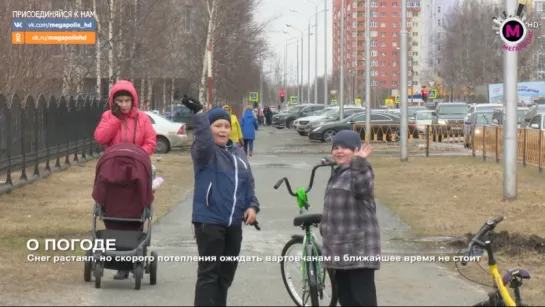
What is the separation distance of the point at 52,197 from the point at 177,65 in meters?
39.7

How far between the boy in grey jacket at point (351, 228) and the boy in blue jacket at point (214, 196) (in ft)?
2.57

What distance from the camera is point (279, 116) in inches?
3125

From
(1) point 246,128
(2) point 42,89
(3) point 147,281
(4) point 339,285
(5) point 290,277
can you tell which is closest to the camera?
(4) point 339,285

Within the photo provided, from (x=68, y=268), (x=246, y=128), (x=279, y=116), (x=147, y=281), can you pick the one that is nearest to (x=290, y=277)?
(x=147, y=281)

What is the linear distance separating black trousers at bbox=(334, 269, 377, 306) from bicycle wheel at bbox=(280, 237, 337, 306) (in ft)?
1.54

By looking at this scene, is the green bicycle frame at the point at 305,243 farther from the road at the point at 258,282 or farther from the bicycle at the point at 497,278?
the bicycle at the point at 497,278

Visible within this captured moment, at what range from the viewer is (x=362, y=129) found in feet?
152

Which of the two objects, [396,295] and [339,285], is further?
[396,295]

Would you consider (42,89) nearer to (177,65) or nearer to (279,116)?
(177,65)

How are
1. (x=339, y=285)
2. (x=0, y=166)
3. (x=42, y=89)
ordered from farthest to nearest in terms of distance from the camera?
(x=42, y=89), (x=0, y=166), (x=339, y=285)

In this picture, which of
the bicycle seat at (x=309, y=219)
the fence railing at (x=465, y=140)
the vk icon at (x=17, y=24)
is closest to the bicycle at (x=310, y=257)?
the bicycle seat at (x=309, y=219)

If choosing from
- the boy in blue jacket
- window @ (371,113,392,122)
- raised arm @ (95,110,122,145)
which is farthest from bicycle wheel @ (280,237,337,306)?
window @ (371,113,392,122)

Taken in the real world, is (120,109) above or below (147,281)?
above

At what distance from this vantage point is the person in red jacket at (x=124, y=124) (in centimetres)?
923
